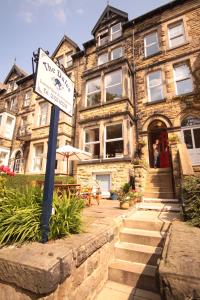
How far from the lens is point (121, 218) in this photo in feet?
14.7

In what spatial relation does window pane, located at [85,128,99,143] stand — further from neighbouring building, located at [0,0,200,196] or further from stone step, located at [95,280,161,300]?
stone step, located at [95,280,161,300]

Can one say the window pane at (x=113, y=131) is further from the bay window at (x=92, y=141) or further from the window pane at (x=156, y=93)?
the window pane at (x=156, y=93)

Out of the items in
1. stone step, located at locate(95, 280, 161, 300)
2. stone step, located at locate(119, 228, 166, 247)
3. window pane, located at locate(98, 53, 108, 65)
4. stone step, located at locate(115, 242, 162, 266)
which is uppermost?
window pane, located at locate(98, 53, 108, 65)

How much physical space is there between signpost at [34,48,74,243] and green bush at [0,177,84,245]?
20 cm

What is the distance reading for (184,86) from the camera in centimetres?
1079

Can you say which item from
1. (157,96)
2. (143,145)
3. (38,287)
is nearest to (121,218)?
(38,287)

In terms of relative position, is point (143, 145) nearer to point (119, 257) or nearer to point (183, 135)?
point (183, 135)

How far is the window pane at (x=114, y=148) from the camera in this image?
10.7 meters

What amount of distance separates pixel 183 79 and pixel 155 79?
1799 mm

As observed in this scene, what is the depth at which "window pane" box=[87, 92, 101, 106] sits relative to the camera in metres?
12.3

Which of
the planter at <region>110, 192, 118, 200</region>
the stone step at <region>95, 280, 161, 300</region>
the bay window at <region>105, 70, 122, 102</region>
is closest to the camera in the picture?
the stone step at <region>95, 280, 161, 300</region>

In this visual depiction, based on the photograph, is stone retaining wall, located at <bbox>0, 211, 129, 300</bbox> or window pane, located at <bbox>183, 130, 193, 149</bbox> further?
window pane, located at <bbox>183, 130, 193, 149</bbox>

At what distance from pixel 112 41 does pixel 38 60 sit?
1418cm

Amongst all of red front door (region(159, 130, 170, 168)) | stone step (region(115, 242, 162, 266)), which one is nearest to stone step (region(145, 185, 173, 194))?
red front door (region(159, 130, 170, 168))
